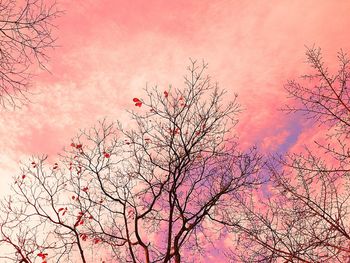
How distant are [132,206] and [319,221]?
245 inches

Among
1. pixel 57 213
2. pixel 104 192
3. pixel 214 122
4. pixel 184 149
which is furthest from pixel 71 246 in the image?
pixel 214 122

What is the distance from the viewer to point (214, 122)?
453 inches

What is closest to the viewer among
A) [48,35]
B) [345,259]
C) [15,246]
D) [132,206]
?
[48,35]

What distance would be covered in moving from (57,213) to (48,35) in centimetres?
857

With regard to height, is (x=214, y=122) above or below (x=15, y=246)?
above

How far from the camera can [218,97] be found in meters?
11.4

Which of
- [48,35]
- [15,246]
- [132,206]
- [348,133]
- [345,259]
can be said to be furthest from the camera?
[132,206]

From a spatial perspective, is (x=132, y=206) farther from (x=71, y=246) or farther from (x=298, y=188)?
(x=298, y=188)

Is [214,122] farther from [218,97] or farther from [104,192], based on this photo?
[104,192]

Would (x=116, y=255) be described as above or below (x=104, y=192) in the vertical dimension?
below

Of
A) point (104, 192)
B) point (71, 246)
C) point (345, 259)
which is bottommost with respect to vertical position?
point (345, 259)

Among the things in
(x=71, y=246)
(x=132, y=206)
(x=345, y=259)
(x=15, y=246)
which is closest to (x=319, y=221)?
(x=345, y=259)

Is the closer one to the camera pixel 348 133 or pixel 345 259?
pixel 345 259

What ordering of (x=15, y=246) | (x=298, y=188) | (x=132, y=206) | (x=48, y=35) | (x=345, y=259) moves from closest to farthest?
(x=48, y=35), (x=345, y=259), (x=298, y=188), (x=15, y=246), (x=132, y=206)
